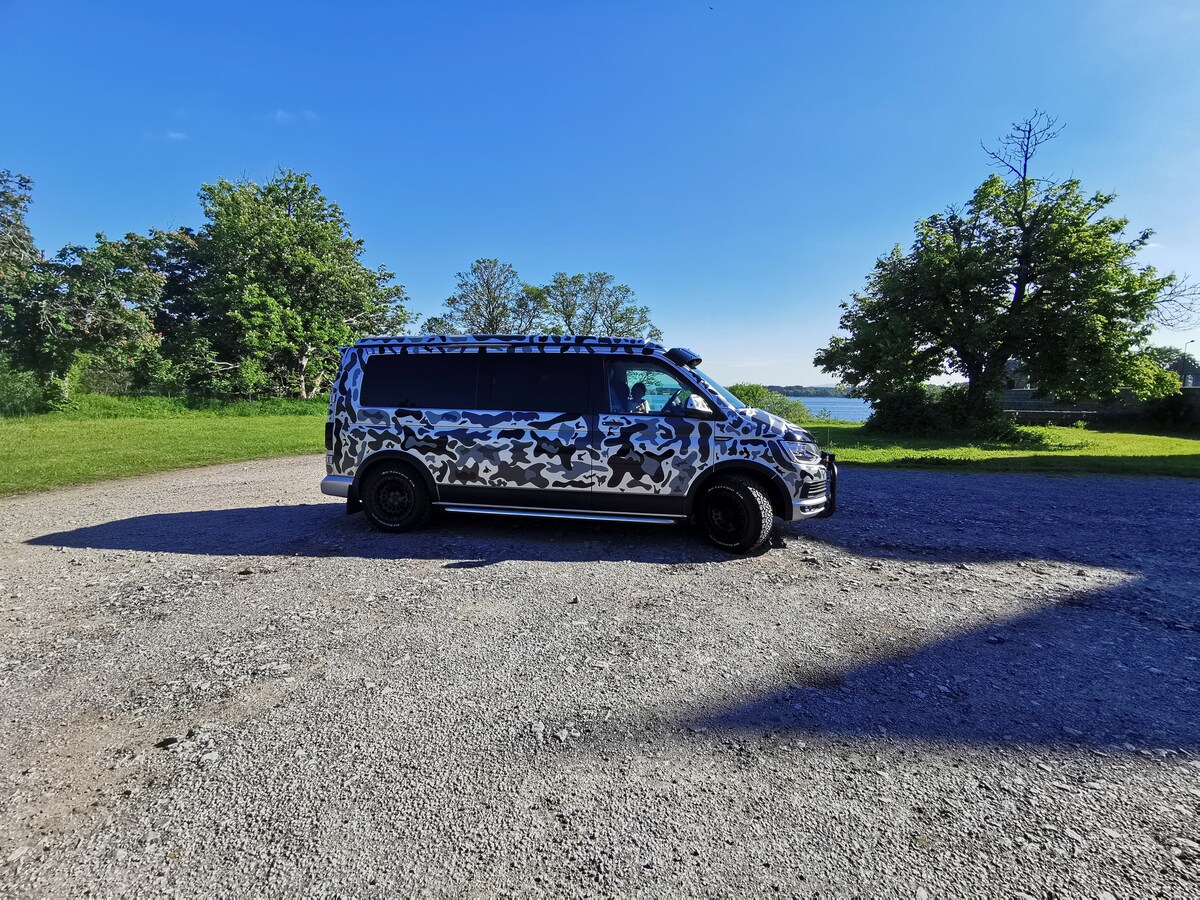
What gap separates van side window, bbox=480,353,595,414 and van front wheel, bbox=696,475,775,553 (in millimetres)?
1651

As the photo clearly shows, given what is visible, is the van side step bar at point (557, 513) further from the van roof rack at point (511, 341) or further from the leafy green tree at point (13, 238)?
the leafy green tree at point (13, 238)

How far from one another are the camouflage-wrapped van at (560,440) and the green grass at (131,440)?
24.1 ft

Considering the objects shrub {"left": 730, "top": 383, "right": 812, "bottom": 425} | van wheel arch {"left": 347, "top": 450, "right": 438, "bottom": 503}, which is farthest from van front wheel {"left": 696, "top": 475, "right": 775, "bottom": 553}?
shrub {"left": 730, "top": 383, "right": 812, "bottom": 425}

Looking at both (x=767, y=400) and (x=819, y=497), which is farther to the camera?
(x=767, y=400)

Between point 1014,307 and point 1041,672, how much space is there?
24.5 meters

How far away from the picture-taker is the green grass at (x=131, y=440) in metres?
9.52

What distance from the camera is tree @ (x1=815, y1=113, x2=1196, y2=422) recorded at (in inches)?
746

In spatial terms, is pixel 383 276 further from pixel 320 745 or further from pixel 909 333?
pixel 320 745

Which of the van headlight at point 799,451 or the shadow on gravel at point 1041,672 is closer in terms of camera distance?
the shadow on gravel at point 1041,672

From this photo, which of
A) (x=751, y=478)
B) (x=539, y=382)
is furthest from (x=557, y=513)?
(x=751, y=478)

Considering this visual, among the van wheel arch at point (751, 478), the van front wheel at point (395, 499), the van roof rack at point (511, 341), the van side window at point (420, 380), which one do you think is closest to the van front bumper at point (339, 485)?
the van front wheel at point (395, 499)

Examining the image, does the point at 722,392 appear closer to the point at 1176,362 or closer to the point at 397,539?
the point at 397,539

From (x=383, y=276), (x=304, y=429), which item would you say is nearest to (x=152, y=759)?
(x=304, y=429)

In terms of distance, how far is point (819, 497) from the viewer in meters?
4.95
